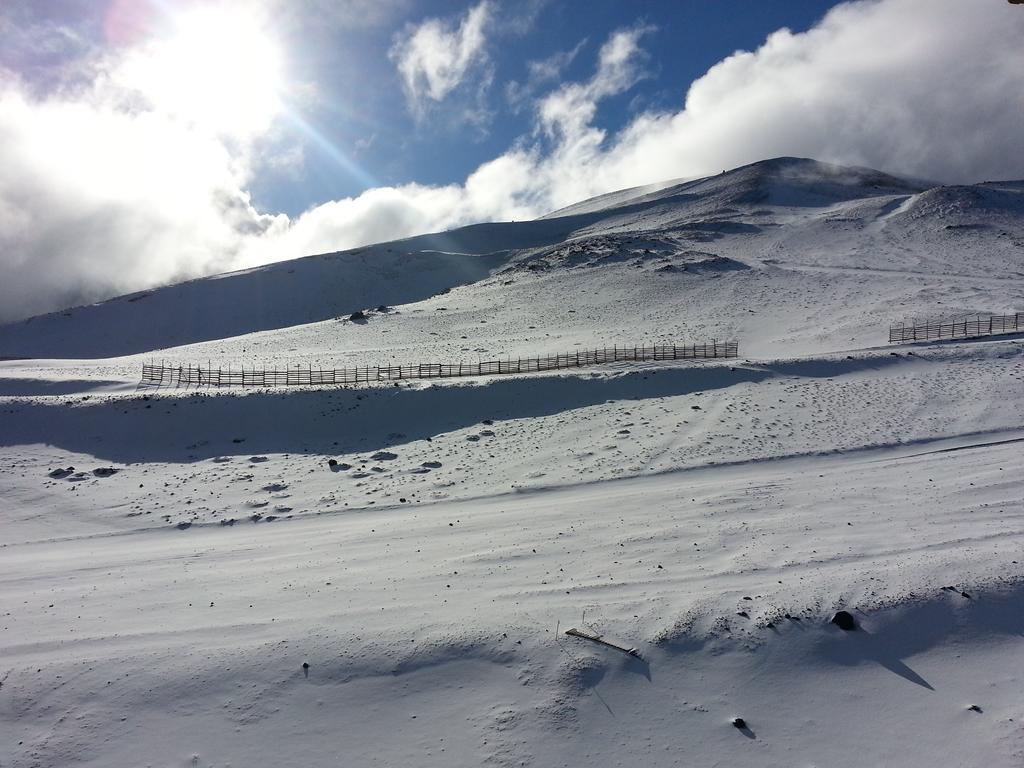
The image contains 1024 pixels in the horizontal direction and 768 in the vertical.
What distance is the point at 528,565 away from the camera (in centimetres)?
1448

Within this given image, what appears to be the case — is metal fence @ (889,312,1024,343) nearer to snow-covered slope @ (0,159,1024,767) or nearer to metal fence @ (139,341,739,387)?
snow-covered slope @ (0,159,1024,767)

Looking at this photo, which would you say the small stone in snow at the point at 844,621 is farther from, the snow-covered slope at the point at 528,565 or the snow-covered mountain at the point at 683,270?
the snow-covered mountain at the point at 683,270

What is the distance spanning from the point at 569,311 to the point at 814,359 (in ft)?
94.9

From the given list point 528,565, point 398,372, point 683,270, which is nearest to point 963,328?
point 683,270

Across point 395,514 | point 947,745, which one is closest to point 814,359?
point 395,514

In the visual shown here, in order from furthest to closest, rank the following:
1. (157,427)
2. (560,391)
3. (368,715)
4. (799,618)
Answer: (560,391), (157,427), (799,618), (368,715)

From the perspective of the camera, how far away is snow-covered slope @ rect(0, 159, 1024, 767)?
9.86m

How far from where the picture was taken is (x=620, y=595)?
12812mm

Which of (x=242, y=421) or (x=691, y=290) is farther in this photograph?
(x=691, y=290)

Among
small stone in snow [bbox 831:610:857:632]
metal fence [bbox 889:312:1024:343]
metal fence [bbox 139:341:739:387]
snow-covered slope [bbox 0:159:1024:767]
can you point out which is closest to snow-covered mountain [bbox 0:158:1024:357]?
metal fence [bbox 889:312:1024:343]

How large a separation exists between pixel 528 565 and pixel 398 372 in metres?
23.3

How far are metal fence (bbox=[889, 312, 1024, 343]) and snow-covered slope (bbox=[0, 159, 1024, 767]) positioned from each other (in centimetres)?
248

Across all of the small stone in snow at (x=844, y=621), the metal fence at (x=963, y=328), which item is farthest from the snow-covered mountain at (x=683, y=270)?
the small stone in snow at (x=844, y=621)

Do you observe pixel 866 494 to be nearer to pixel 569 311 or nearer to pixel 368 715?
pixel 368 715
